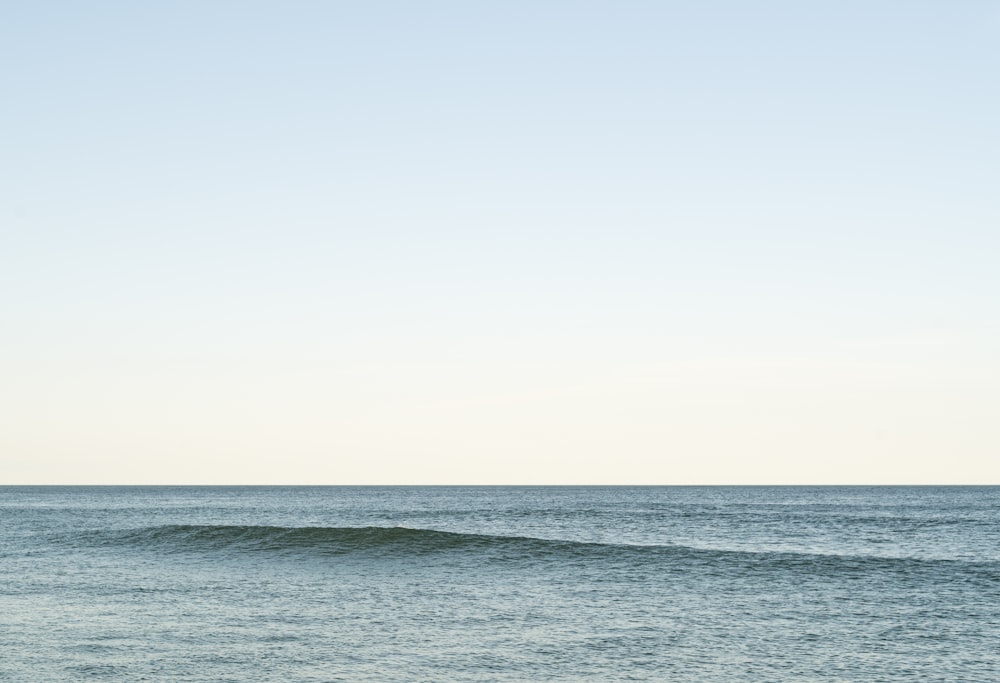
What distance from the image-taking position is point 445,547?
46375 millimetres

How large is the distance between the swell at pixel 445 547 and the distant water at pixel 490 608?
0.75ft

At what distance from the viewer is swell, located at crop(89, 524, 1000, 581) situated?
129ft

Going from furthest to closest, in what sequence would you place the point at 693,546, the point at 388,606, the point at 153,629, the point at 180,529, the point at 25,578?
the point at 180,529, the point at 693,546, the point at 25,578, the point at 388,606, the point at 153,629

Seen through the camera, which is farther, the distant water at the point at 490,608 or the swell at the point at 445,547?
the swell at the point at 445,547

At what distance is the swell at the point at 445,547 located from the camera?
39469 millimetres

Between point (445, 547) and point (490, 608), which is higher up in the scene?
point (490, 608)

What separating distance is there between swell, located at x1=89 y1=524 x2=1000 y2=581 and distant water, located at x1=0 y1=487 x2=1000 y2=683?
0.23 meters

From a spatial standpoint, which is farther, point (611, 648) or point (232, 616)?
point (232, 616)

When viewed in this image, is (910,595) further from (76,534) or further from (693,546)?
(76,534)

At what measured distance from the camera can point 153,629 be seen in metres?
23.5

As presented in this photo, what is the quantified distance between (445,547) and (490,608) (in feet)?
62.9

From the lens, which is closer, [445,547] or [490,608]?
[490,608]

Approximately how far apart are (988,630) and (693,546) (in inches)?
928

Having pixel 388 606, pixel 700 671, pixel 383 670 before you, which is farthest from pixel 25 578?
pixel 700 671
